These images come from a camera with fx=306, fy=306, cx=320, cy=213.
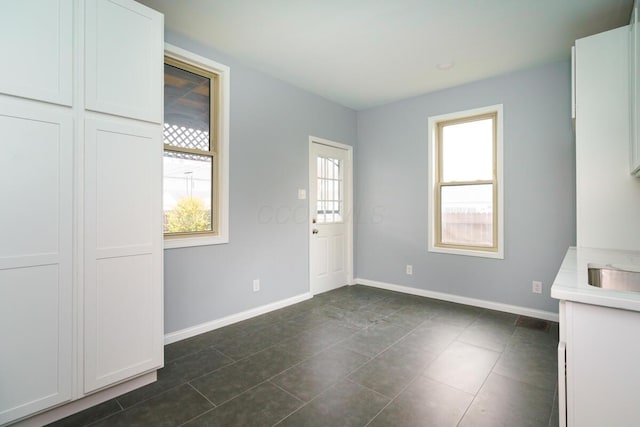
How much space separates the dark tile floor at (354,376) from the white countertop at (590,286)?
0.87 meters

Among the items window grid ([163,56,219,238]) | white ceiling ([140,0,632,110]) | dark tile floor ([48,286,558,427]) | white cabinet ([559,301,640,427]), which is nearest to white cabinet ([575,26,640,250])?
white ceiling ([140,0,632,110])

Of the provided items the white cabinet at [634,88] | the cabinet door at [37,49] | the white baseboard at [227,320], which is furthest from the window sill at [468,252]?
the cabinet door at [37,49]

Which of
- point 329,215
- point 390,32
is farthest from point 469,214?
point 390,32

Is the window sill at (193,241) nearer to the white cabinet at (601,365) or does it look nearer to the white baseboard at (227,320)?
the white baseboard at (227,320)

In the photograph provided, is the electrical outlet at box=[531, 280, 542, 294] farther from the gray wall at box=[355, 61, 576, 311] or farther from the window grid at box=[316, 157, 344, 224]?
the window grid at box=[316, 157, 344, 224]

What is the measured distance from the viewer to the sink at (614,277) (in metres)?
1.64

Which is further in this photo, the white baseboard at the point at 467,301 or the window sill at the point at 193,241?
the white baseboard at the point at 467,301

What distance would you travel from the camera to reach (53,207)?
165 centimetres

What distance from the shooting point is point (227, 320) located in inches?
122

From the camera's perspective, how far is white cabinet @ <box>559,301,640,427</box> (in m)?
1.04

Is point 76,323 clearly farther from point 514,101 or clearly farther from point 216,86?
point 514,101

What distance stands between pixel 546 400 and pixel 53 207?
3058 mm

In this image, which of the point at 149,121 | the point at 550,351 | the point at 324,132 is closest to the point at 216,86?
the point at 149,121

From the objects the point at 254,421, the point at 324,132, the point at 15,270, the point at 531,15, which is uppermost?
the point at 531,15
